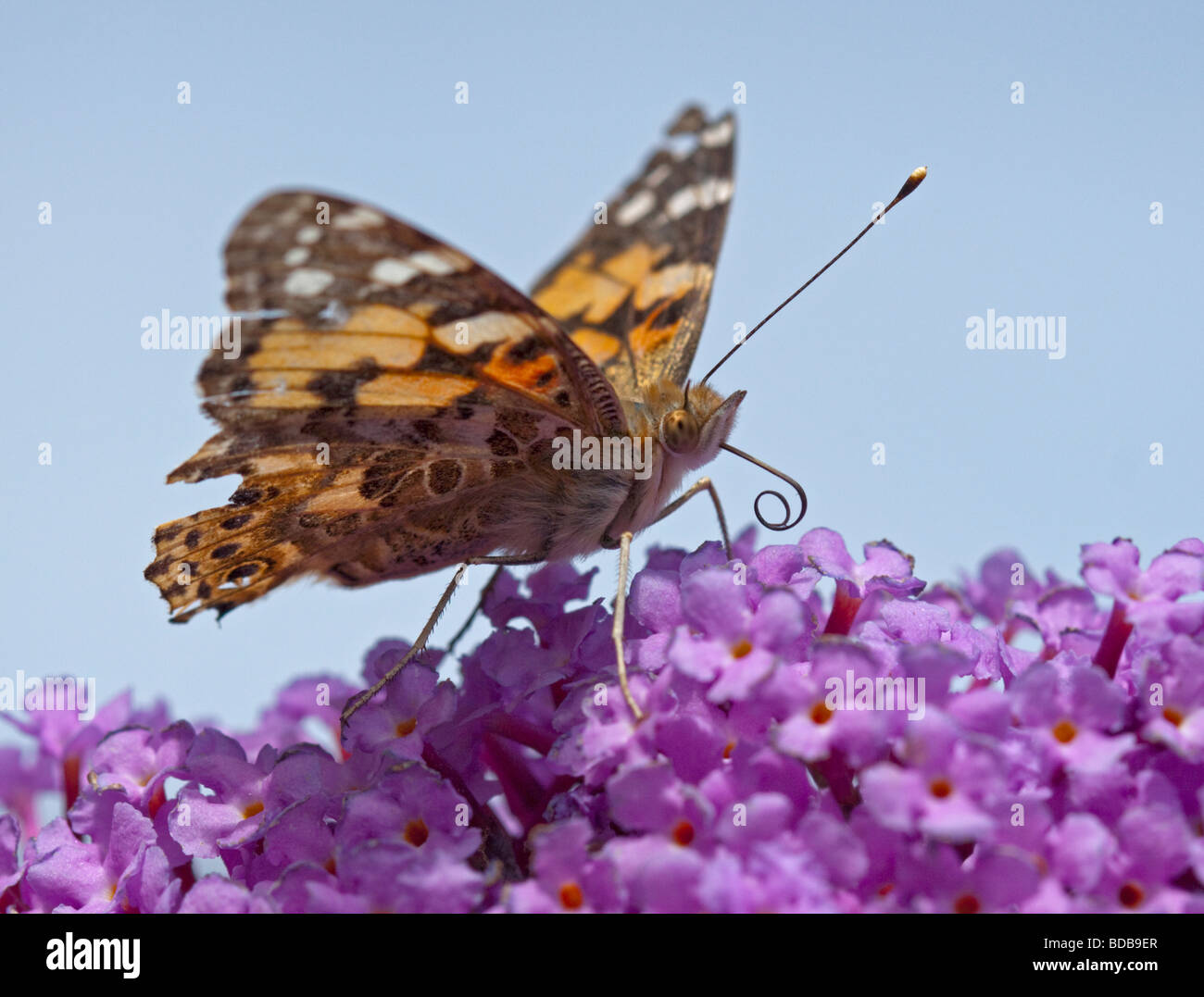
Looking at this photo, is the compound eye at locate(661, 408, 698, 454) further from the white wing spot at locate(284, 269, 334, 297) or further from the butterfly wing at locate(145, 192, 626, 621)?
the white wing spot at locate(284, 269, 334, 297)

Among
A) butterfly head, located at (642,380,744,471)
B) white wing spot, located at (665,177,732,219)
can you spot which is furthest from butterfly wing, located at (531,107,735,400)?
butterfly head, located at (642,380,744,471)

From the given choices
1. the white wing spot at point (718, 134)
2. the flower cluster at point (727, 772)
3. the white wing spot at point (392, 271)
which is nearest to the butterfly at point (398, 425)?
the white wing spot at point (392, 271)

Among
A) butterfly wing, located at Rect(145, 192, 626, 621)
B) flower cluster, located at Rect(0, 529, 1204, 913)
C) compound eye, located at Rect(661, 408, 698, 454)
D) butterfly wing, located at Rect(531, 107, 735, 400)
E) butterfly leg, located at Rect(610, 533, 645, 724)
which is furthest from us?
butterfly wing, located at Rect(531, 107, 735, 400)

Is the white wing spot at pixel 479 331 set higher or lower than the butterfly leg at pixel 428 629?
higher

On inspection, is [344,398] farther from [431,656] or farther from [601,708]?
[601,708]

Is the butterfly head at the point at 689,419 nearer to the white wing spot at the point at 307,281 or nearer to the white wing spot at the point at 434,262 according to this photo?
the white wing spot at the point at 434,262

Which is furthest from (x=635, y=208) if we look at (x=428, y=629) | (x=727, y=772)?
(x=727, y=772)
